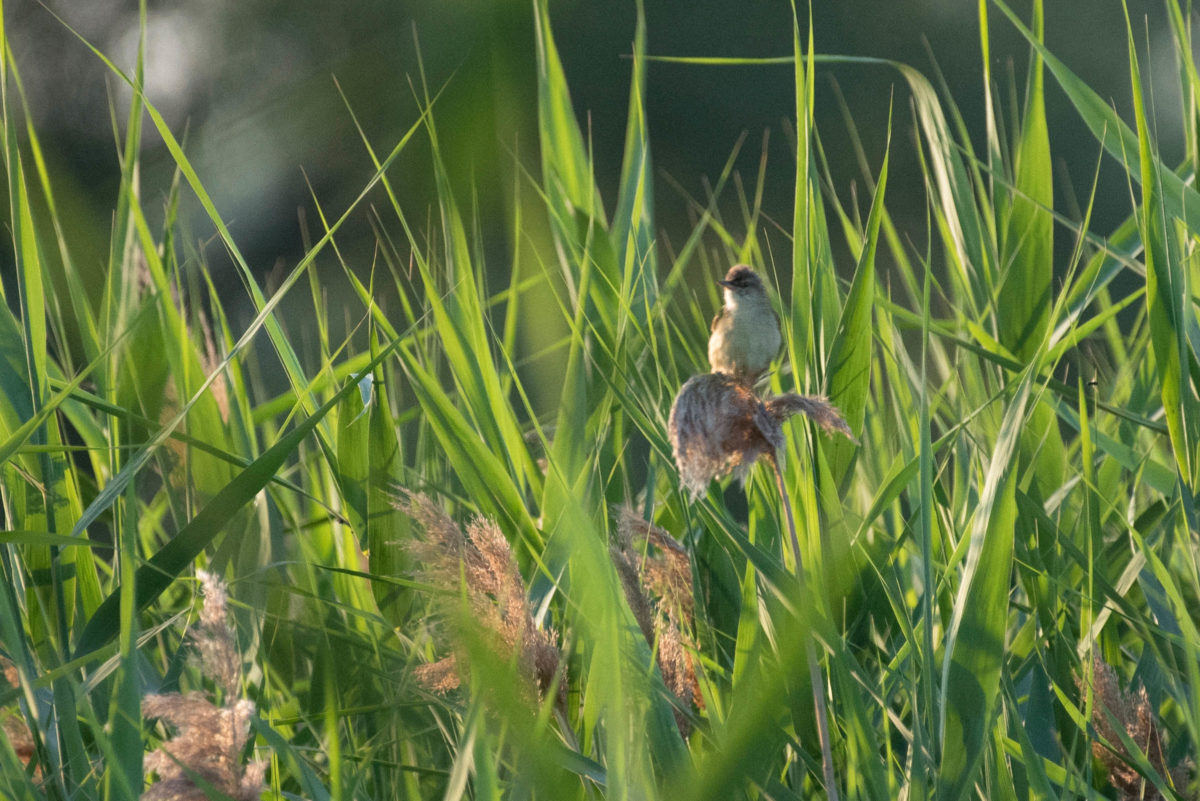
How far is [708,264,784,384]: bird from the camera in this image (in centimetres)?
189

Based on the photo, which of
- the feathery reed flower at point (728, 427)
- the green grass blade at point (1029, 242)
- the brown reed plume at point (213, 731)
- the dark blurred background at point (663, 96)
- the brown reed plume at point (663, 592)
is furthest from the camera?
the dark blurred background at point (663, 96)

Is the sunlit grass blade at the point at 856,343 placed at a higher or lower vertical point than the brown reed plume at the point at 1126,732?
higher

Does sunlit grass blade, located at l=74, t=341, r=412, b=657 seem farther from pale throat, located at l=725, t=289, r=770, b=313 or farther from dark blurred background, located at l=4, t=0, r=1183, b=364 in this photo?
dark blurred background, located at l=4, t=0, r=1183, b=364

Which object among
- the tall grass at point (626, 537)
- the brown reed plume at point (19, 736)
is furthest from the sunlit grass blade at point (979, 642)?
the brown reed plume at point (19, 736)

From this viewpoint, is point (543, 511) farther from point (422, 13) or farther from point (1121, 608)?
point (422, 13)

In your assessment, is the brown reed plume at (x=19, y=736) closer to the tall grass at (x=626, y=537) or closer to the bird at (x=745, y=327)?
the tall grass at (x=626, y=537)

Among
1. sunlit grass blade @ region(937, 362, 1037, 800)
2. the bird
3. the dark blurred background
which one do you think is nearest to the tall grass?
sunlit grass blade @ region(937, 362, 1037, 800)

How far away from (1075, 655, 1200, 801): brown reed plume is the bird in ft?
3.10

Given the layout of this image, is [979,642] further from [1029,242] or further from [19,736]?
[19,736]

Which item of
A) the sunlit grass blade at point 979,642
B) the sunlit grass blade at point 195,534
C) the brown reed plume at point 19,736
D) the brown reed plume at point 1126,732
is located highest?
the sunlit grass blade at point 195,534

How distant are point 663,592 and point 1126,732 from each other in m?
0.40

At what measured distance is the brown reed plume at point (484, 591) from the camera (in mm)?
815

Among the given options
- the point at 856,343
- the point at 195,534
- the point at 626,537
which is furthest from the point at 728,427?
the point at 195,534

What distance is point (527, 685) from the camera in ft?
2.73
